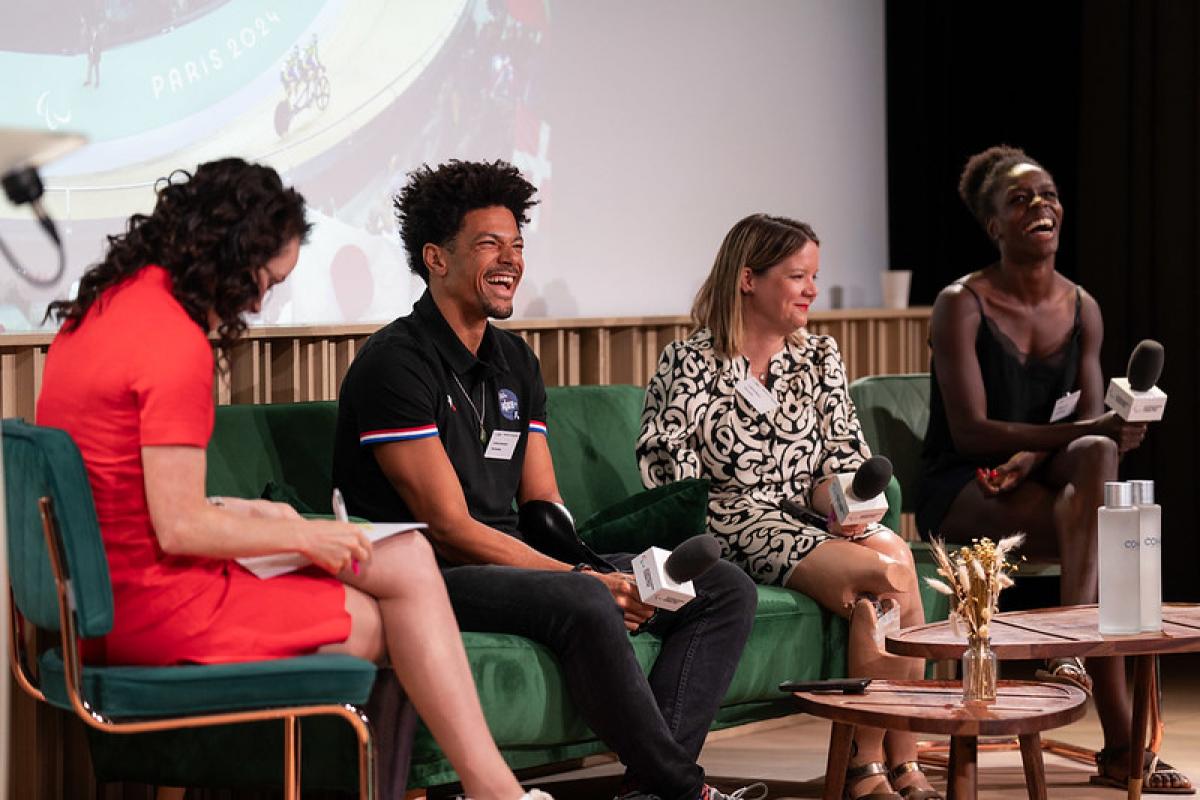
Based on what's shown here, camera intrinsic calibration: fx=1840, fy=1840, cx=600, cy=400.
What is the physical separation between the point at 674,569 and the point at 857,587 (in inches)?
28.2

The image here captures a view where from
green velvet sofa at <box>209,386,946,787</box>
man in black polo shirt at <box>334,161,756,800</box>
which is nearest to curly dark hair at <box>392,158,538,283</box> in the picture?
man in black polo shirt at <box>334,161,756,800</box>

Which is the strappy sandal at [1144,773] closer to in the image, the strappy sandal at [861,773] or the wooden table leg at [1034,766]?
the strappy sandal at [861,773]

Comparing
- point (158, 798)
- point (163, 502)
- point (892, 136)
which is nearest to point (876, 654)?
point (158, 798)

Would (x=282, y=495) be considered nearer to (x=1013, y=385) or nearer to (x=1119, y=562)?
(x=1119, y=562)

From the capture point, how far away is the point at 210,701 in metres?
2.60

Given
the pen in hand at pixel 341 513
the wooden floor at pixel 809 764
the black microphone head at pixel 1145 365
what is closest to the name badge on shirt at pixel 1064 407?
the black microphone head at pixel 1145 365

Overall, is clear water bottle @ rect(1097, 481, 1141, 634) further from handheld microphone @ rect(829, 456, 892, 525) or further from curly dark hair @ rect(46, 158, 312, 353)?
curly dark hair @ rect(46, 158, 312, 353)

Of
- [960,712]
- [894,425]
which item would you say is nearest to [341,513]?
[960,712]

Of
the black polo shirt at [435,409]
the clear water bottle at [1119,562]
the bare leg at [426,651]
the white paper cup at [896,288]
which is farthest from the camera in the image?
the white paper cup at [896,288]

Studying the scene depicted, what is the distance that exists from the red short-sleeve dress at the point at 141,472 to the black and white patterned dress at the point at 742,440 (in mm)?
1345

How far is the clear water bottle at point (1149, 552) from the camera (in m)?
3.17

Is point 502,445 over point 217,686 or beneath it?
over

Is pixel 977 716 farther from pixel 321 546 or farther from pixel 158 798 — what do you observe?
pixel 158 798

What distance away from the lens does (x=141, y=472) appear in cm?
257
